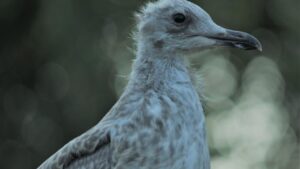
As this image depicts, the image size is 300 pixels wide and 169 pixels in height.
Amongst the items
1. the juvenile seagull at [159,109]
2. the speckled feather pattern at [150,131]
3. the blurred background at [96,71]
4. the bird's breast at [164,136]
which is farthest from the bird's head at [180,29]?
the blurred background at [96,71]

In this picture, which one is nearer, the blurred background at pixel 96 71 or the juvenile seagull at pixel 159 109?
the juvenile seagull at pixel 159 109

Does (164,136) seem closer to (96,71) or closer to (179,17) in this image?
(179,17)

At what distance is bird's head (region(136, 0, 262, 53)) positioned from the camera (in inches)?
302

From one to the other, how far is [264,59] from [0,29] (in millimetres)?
4509

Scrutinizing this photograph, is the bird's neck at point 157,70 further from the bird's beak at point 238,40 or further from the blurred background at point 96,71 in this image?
the blurred background at point 96,71

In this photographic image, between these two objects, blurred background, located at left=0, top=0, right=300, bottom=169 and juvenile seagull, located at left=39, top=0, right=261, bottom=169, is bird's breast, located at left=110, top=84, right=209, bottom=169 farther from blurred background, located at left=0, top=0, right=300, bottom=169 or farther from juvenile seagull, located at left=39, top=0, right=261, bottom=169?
blurred background, located at left=0, top=0, right=300, bottom=169

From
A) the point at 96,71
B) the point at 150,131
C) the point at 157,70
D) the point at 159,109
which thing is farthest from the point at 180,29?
the point at 96,71

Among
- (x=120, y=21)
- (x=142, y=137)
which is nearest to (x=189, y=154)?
(x=142, y=137)

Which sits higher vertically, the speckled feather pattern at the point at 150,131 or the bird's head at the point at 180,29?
the bird's head at the point at 180,29

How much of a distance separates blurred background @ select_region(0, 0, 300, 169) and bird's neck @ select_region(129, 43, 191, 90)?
285 inches

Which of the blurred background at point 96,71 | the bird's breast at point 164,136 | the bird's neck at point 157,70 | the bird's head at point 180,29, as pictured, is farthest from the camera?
the blurred background at point 96,71

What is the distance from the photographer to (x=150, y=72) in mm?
7555

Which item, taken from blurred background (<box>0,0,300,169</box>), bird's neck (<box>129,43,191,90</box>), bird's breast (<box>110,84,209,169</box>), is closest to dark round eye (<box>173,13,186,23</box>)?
bird's neck (<box>129,43,191,90</box>)

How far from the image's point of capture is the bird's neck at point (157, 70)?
7.49 metres
